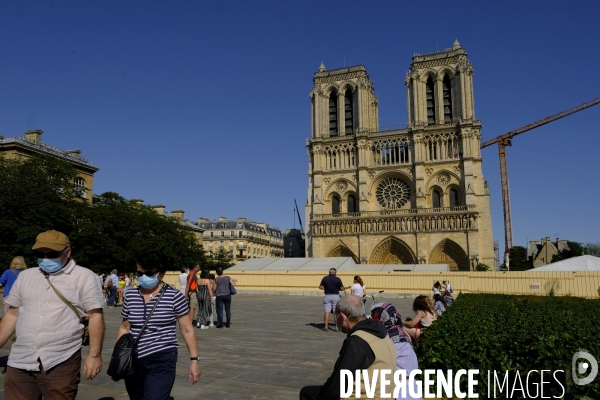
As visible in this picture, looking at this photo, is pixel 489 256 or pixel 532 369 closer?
pixel 532 369

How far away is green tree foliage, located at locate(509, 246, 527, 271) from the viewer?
66.3 meters

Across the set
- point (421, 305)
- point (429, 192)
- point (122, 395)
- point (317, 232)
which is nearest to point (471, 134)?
point (429, 192)

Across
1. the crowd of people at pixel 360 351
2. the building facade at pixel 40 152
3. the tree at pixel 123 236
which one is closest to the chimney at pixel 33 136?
the building facade at pixel 40 152

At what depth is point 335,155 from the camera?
53312 millimetres

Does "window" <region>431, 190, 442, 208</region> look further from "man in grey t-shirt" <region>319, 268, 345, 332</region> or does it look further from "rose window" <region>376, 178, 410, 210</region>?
"man in grey t-shirt" <region>319, 268, 345, 332</region>

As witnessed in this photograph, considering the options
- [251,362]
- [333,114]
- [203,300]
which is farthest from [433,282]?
[333,114]

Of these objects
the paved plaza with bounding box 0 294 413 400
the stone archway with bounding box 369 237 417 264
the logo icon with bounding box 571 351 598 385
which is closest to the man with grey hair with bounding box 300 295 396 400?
the logo icon with bounding box 571 351 598 385

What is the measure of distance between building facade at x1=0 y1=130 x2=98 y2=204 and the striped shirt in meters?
38.1

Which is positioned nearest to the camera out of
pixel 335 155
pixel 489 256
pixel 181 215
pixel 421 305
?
pixel 421 305

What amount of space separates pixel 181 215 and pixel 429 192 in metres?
33.0

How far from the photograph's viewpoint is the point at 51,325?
3.61 m

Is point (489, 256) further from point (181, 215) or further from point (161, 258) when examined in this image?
point (161, 258)

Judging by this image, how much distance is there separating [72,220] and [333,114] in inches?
1201

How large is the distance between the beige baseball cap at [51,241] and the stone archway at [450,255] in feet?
150
